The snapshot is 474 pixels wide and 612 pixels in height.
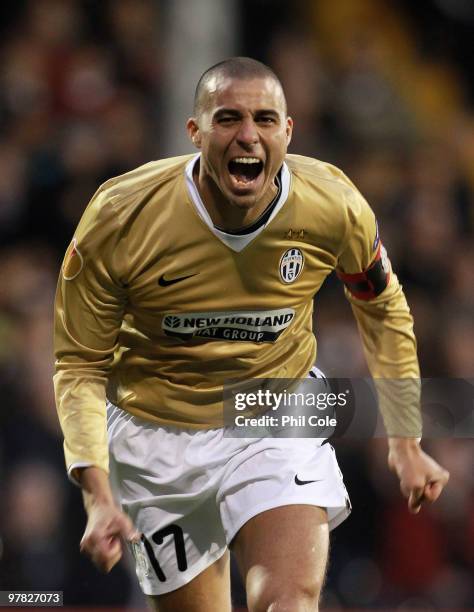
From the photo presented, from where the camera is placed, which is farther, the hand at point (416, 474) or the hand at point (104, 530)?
the hand at point (416, 474)

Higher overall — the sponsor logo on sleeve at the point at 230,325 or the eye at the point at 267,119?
the eye at the point at 267,119

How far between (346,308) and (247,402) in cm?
231

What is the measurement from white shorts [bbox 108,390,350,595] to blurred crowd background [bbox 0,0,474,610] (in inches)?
55.3

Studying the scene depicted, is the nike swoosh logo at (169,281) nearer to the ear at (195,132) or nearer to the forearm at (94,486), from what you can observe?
the ear at (195,132)

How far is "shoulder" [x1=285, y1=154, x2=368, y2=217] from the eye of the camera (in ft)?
9.75

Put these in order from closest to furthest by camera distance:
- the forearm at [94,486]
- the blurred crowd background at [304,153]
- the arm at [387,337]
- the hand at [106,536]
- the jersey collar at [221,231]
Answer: the hand at [106,536] < the forearm at [94,486] < the jersey collar at [221,231] < the arm at [387,337] < the blurred crowd background at [304,153]

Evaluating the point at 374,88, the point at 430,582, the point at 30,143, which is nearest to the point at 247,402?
the point at 430,582

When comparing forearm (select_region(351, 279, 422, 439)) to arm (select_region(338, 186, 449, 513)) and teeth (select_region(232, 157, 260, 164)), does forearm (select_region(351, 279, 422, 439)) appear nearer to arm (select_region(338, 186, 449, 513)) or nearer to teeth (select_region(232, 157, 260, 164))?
arm (select_region(338, 186, 449, 513))

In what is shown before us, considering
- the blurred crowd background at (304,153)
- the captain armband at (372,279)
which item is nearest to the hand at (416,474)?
the captain armband at (372,279)

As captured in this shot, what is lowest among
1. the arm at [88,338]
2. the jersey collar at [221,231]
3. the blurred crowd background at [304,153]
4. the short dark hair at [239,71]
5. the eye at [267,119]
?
the blurred crowd background at [304,153]

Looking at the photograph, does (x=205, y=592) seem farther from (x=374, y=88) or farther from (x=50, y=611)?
(x=374, y=88)

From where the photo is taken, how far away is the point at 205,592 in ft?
10.3

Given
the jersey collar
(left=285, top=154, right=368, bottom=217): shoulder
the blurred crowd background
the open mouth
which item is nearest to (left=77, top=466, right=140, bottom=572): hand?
the jersey collar

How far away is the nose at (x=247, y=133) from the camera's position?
276cm
